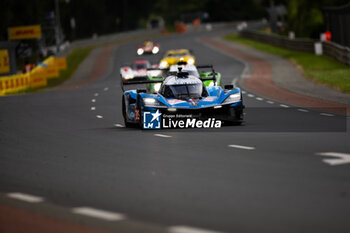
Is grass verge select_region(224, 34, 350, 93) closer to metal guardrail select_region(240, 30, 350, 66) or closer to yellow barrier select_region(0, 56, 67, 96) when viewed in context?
metal guardrail select_region(240, 30, 350, 66)

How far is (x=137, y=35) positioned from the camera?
112062 mm

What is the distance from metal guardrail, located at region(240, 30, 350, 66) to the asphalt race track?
71.8ft

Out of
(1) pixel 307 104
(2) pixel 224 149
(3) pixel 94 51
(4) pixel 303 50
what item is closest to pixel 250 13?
(3) pixel 94 51

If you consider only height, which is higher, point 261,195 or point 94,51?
point 261,195

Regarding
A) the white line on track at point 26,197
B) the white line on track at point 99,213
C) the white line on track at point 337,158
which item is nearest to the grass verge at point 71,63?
the white line on track at point 337,158

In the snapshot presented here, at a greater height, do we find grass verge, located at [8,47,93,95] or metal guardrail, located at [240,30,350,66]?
metal guardrail, located at [240,30,350,66]

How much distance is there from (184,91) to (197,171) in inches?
282

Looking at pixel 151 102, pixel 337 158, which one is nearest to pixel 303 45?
pixel 151 102

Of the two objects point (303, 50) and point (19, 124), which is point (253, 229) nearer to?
point (19, 124)

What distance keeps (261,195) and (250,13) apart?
147470mm

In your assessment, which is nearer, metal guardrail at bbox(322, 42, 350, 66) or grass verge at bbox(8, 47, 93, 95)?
metal guardrail at bbox(322, 42, 350, 66)

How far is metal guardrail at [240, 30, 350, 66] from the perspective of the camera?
136 feet

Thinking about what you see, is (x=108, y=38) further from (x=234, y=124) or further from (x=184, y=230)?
(x=184, y=230)

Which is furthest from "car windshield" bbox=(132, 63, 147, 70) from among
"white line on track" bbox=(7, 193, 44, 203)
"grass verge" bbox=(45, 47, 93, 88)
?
"white line on track" bbox=(7, 193, 44, 203)
